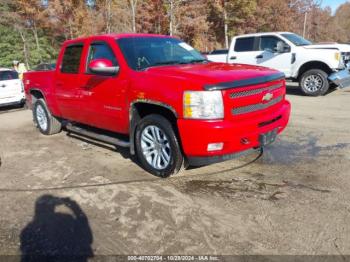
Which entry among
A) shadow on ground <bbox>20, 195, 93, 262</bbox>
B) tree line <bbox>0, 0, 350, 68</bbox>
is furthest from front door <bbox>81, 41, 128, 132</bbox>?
tree line <bbox>0, 0, 350, 68</bbox>

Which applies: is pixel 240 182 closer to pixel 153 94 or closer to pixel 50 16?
pixel 153 94

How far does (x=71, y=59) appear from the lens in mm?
6164

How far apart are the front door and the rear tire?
1.92 m

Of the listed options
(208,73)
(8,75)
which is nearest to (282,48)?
(208,73)

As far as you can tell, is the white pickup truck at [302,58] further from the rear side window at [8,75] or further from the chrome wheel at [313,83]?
the rear side window at [8,75]

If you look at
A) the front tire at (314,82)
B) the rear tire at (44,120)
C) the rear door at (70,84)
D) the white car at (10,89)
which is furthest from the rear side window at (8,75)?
the front tire at (314,82)

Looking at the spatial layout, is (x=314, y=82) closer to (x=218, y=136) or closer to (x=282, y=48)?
(x=282, y=48)

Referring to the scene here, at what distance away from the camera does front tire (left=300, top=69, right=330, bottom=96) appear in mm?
10857

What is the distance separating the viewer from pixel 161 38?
5742mm

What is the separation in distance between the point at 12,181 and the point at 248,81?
134 inches

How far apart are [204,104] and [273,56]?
8.59 meters

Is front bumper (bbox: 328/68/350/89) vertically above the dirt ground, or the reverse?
front bumper (bbox: 328/68/350/89)

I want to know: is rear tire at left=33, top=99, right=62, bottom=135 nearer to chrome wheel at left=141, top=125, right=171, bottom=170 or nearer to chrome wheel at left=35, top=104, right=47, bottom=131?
chrome wheel at left=35, top=104, right=47, bottom=131

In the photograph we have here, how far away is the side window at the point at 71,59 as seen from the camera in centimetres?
595
